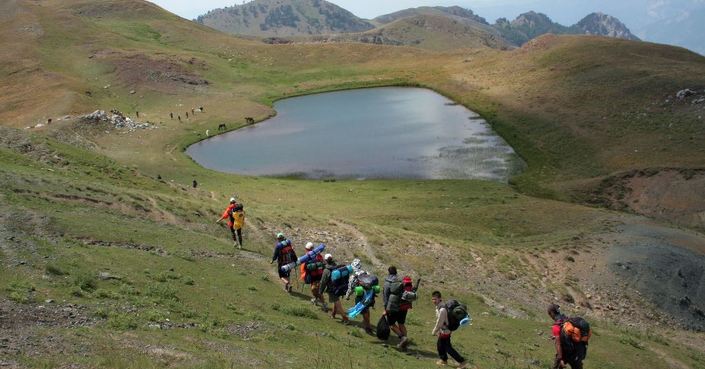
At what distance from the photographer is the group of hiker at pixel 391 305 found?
18.3m

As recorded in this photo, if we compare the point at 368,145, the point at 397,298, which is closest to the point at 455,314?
the point at 397,298

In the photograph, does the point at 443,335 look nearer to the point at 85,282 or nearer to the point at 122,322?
the point at 122,322

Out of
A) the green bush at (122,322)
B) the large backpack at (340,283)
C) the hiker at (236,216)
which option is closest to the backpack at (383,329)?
the large backpack at (340,283)

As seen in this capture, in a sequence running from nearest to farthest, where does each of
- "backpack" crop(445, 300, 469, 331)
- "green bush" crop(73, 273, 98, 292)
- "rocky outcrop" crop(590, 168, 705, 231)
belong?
"backpack" crop(445, 300, 469, 331) → "green bush" crop(73, 273, 98, 292) → "rocky outcrop" crop(590, 168, 705, 231)

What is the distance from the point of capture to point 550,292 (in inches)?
1427

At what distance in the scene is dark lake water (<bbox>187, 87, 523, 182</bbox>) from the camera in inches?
2800

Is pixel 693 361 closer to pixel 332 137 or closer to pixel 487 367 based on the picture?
pixel 487 367

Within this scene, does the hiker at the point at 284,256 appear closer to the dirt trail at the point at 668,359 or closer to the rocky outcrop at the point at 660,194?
the dirt trail at the point at 668,359

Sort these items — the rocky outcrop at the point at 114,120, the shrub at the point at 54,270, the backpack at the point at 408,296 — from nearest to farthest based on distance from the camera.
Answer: the backpack at the point at 408,296, the shrub at the point at 54,270, the rocky outcrop at the point at 114,120

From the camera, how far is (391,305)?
1973cm

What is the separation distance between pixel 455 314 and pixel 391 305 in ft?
8.18

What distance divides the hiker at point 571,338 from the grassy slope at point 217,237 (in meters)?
3.03

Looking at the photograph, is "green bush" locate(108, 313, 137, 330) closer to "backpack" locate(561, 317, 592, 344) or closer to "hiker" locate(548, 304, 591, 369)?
"hiker" locate(548, 304, 591, 369)

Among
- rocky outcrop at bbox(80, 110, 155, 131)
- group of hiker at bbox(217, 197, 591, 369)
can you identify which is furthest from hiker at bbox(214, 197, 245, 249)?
rocky outcrop at bbox(80, 110, 155, 131)
